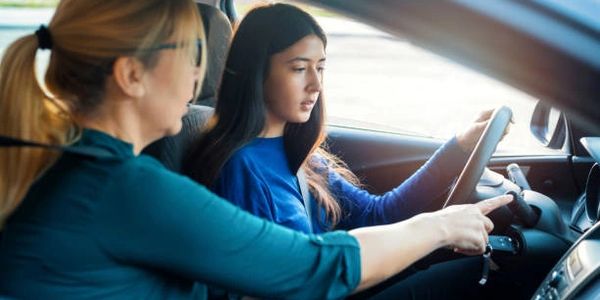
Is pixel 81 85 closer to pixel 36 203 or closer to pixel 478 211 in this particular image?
pixel 36 203

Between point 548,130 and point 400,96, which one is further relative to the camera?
point 400,96

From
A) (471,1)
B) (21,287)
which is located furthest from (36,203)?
(471,1)

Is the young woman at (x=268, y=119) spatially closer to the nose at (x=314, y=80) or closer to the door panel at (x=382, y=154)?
the nose at (x=314, y=80)

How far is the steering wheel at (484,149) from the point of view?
5.85 feet

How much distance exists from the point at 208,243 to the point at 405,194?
3.83 feet

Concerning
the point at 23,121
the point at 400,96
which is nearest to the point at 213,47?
the point at 23,121

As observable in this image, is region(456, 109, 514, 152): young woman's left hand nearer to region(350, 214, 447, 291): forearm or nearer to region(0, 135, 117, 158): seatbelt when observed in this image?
region(350, 214, 447, 291): forearm

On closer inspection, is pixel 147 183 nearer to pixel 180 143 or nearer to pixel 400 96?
pixel 180 143

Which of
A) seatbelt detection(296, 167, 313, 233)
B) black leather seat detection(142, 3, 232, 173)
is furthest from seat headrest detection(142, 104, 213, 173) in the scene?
seatbelt detection(296, 167, 313, 233)

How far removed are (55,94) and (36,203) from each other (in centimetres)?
26

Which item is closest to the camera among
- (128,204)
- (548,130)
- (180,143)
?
(128,204)

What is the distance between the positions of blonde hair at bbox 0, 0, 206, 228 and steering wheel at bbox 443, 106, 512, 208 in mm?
821

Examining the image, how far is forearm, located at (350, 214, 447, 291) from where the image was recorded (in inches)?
49.1

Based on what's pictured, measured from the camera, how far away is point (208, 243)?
1114mm
